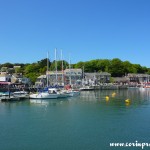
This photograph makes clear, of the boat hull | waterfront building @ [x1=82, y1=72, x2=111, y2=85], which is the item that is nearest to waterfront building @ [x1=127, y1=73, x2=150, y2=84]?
waterfront building @ [x1=82, y1=72, x2=111, y2=85]

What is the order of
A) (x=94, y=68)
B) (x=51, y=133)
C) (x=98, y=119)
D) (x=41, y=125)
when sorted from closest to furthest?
1. (x=51, y=133)
2. (x=41, y=125)
3. (x=98, y=119)
4. (x=94, y=68)

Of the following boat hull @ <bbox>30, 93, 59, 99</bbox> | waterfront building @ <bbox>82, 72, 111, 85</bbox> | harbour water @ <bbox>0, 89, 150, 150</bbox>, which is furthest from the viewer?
waterfront building @ <bbox>82, 72, 111, 85</bbox>

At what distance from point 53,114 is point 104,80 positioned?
374ft

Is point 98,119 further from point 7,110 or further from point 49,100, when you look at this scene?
point 49,100

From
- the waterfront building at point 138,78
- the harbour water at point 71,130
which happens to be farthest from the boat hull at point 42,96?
the waterfront building at point 138,78

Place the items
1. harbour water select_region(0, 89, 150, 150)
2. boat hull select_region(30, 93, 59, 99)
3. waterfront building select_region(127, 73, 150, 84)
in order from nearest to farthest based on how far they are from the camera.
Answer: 1. harbour water select_region(0, 89, 150, 150)
2. boat hull select_region(30, 93, 59, 99)
3. waterfront building select_region(127, 73, 150, 84)

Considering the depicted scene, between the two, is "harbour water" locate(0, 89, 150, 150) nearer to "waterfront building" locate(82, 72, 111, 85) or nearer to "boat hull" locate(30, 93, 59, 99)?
"boat hull" locate(30, 93, 59, 99)

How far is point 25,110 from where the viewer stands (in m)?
48.6

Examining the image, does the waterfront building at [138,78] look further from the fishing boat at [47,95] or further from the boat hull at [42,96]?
the boat hull at [42,96]

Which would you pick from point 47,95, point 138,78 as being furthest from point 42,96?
point 138,78

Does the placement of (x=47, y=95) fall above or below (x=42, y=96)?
above

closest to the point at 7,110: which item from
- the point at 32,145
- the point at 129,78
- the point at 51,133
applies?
the point at 51,133

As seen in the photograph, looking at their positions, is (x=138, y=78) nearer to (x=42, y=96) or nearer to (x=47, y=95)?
(x=47, y=95)

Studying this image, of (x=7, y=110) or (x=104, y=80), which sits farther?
(x=104, y=80)
